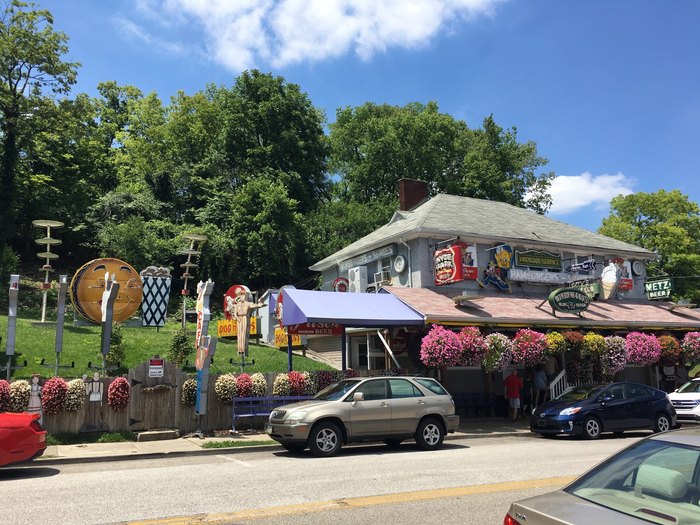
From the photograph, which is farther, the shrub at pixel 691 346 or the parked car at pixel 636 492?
the shrub at pixel 691 346

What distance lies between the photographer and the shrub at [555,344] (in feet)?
61.7

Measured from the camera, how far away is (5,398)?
42.3 feet

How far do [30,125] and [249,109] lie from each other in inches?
716

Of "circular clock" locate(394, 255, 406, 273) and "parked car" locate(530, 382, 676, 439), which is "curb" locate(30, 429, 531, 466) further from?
"circular clock" locate(394, 255, 406, 273)

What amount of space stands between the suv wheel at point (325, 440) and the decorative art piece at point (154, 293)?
17.5 metres

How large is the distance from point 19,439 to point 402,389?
760cm

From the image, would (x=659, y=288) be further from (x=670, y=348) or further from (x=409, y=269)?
(x=409, y=269)

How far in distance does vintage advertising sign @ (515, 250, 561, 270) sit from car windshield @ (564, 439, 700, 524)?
2115cm

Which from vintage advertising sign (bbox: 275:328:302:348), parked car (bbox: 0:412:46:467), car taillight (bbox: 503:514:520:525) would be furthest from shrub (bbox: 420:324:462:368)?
car taillight (bbox: 503:514:520:525)

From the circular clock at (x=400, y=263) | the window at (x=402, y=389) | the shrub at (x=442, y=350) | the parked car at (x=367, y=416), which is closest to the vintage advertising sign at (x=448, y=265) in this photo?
the circular clock at (x=400, y=263)

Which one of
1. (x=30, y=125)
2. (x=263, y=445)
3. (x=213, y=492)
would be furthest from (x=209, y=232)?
(x=213, y=492)

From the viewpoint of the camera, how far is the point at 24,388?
43.4 feet

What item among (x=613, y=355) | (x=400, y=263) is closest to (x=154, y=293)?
(x=400, y=263)

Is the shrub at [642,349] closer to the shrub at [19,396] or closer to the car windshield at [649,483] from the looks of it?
the car windshield at [649,483]
